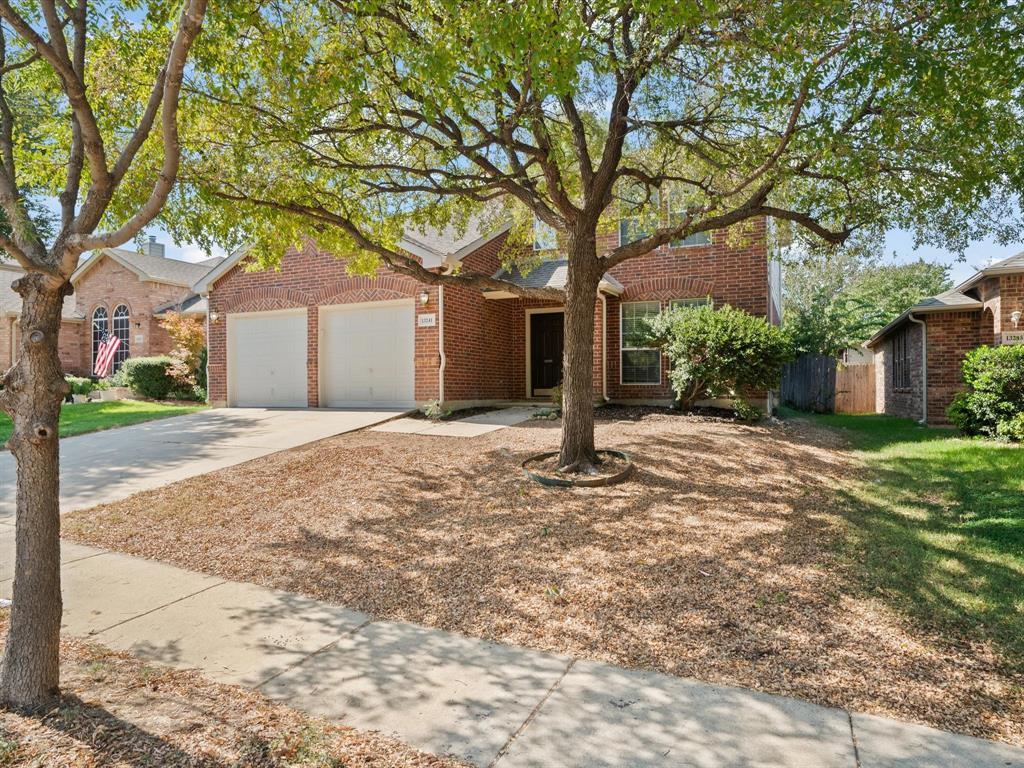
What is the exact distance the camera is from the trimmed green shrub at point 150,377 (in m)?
17.4

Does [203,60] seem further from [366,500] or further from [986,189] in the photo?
[986,189]

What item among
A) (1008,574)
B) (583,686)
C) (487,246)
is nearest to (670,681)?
(583,686)

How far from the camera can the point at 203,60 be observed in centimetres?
571

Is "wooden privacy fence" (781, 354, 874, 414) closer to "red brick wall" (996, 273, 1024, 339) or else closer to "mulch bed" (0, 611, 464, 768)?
"red brick wall" (996, 273, 1024, 339)

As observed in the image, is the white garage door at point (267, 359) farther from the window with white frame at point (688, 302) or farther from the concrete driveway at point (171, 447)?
the window with white frame at point (688, 302)

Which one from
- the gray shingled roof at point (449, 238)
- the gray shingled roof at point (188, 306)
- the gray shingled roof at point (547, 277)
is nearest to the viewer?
the gray shingled roof at point (449, 238)

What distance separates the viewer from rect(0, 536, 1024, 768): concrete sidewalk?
8.09 ft

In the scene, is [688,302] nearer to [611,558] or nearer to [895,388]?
[895,388]

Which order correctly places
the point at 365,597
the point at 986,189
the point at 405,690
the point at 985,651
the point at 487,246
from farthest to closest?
1. the point at 487,246
2. the point at 986,189
3. the point at 365,597
4. the point at 985,651
5. the point at 405,690

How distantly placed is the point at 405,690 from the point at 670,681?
51.2 inches

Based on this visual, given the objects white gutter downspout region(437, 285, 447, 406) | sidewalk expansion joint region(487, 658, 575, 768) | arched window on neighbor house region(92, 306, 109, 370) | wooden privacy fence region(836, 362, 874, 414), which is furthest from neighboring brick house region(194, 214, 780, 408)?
wooden privacy fence region(836, 362, 874, 414)

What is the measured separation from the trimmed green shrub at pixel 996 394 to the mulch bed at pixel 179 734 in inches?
442

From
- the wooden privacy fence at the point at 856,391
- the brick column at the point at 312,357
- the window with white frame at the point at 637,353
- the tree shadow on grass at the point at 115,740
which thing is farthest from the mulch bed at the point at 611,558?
the wooden privacy fence at the point at 856,391

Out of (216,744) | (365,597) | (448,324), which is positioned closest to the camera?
(216,744)
